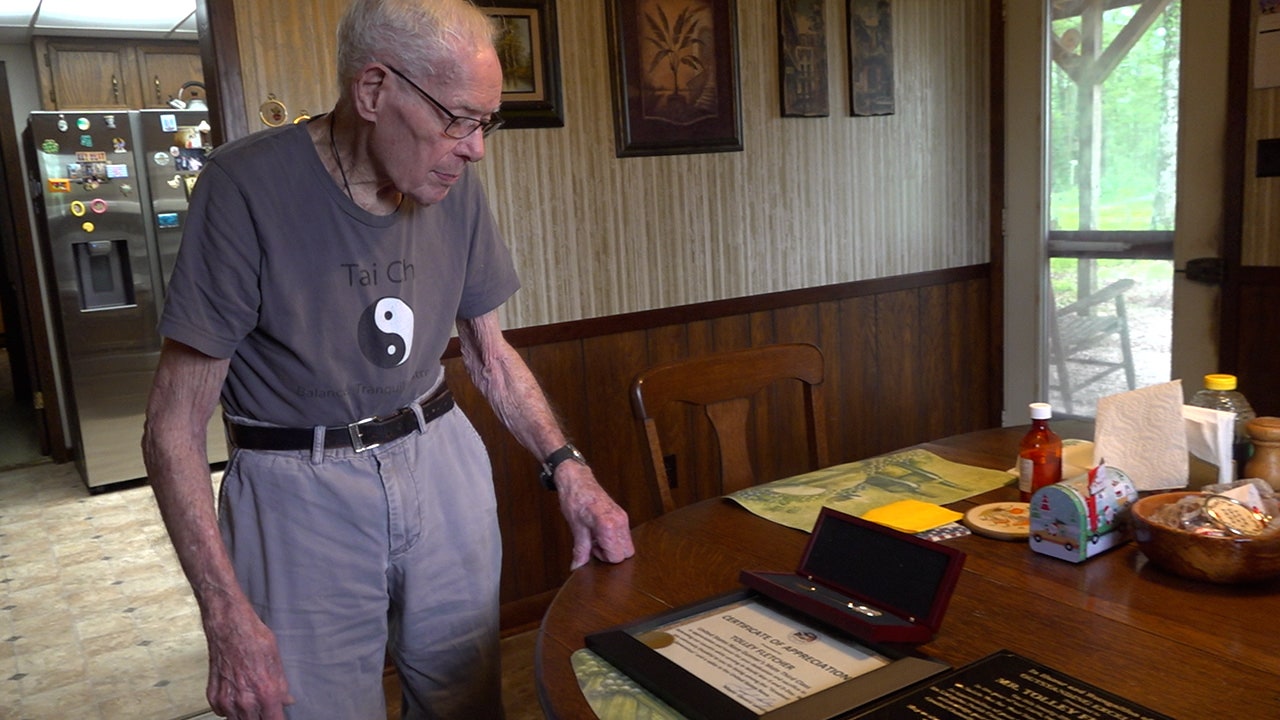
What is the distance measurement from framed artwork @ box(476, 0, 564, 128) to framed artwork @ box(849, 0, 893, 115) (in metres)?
1.17

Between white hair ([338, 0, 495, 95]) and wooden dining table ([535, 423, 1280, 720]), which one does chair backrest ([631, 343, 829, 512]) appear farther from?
white hair ([338, 0, 495, 95])

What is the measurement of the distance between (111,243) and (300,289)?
4.12m

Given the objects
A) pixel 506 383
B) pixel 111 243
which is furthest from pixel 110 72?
pixel 506 383

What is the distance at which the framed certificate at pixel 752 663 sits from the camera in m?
0.93

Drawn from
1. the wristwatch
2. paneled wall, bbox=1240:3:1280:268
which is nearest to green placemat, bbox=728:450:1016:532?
the wristwatch

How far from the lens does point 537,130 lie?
9.26 ft

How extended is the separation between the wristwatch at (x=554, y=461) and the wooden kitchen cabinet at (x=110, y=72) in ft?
16.6

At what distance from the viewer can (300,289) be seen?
1.29 meters

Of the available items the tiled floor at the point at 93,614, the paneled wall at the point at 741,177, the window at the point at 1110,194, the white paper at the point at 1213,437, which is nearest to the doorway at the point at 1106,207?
the window at the point at 1110,194

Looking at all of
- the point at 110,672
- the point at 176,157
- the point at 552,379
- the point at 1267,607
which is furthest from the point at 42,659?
the point at 1267,607

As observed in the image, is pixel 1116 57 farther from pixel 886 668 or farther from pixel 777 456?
pixel 886 668

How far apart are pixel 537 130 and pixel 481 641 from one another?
1692mm

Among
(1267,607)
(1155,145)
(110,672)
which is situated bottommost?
(110,672)

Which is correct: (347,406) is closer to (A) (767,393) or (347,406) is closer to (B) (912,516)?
(B) (912,516)
